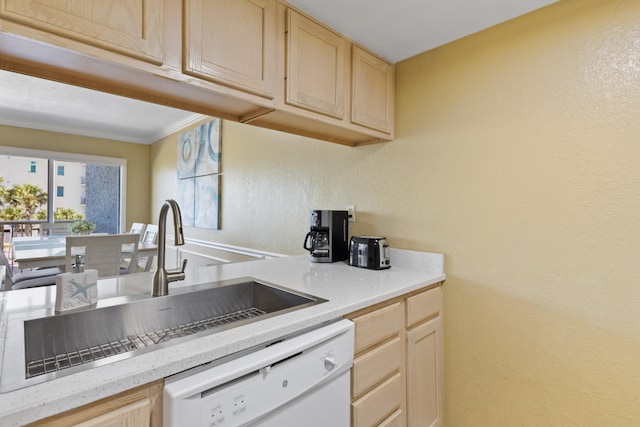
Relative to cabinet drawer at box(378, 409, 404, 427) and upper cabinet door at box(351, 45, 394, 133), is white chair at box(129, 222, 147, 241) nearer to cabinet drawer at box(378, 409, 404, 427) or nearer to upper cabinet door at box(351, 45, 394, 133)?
upper cabinet door at box(351, 45, 394, 133)

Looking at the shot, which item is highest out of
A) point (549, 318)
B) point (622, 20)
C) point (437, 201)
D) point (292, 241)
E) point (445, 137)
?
point (622, 20)

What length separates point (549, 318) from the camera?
4.32ft

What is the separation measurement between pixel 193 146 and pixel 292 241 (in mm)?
2074

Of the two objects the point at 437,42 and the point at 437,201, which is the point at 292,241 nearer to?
the point at 437,201

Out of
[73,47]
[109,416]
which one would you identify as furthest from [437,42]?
[109,416]

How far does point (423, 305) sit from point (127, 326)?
1234mm

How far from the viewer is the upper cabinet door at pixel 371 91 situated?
5.23ft

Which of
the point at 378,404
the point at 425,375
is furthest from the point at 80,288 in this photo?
the point at 425,375

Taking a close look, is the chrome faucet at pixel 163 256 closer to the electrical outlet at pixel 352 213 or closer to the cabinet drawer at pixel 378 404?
the cabinet drawer at pixel 378 404

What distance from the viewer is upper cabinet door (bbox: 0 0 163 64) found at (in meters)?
0.77

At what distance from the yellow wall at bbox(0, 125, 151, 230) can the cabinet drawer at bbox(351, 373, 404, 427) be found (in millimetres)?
4937

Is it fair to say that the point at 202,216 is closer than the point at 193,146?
Yes

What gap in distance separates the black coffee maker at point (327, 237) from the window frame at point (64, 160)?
13.8 feet

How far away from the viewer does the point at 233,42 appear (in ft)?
3.70
